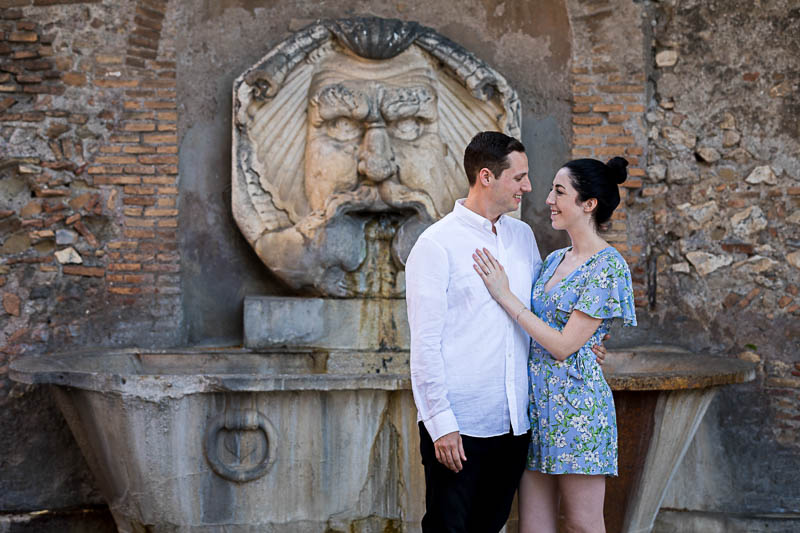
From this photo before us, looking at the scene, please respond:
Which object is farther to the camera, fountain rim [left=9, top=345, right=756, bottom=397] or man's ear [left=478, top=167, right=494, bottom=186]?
fountain rim [left=9, top=345, right=756, bottom=397]

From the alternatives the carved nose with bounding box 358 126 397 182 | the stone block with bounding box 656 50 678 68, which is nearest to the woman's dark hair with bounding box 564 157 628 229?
the carved nose with bounding box 358 126 397 182

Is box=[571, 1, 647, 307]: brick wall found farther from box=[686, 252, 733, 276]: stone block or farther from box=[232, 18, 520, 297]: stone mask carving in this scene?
box=[232, 18, 520, 297]: stone mask carving

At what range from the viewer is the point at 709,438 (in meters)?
4.90

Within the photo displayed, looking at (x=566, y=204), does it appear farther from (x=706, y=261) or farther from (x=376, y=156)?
(x=706, y=261)

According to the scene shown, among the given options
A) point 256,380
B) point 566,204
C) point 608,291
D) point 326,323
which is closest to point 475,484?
point 608,291

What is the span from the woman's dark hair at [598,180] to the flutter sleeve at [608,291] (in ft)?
0.52

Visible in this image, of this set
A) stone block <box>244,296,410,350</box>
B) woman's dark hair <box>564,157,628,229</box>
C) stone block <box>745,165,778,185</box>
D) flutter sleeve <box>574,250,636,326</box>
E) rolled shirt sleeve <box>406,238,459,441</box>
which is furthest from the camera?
stone block <box>745,165,778,185</box>

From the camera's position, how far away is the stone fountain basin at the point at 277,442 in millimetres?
3715

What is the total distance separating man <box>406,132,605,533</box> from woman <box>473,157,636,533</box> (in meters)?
0.05

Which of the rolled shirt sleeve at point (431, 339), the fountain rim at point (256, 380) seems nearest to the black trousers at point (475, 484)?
the rolled shirt sleeve at point (431, 339)

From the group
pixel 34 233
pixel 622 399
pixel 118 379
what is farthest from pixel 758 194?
pixel 34 233

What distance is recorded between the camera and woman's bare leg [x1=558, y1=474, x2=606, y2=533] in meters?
2.71

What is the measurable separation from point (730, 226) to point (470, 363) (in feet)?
9.21

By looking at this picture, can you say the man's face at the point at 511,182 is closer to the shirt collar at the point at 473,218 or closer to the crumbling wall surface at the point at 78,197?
the shirt collar at the point at 473,218
